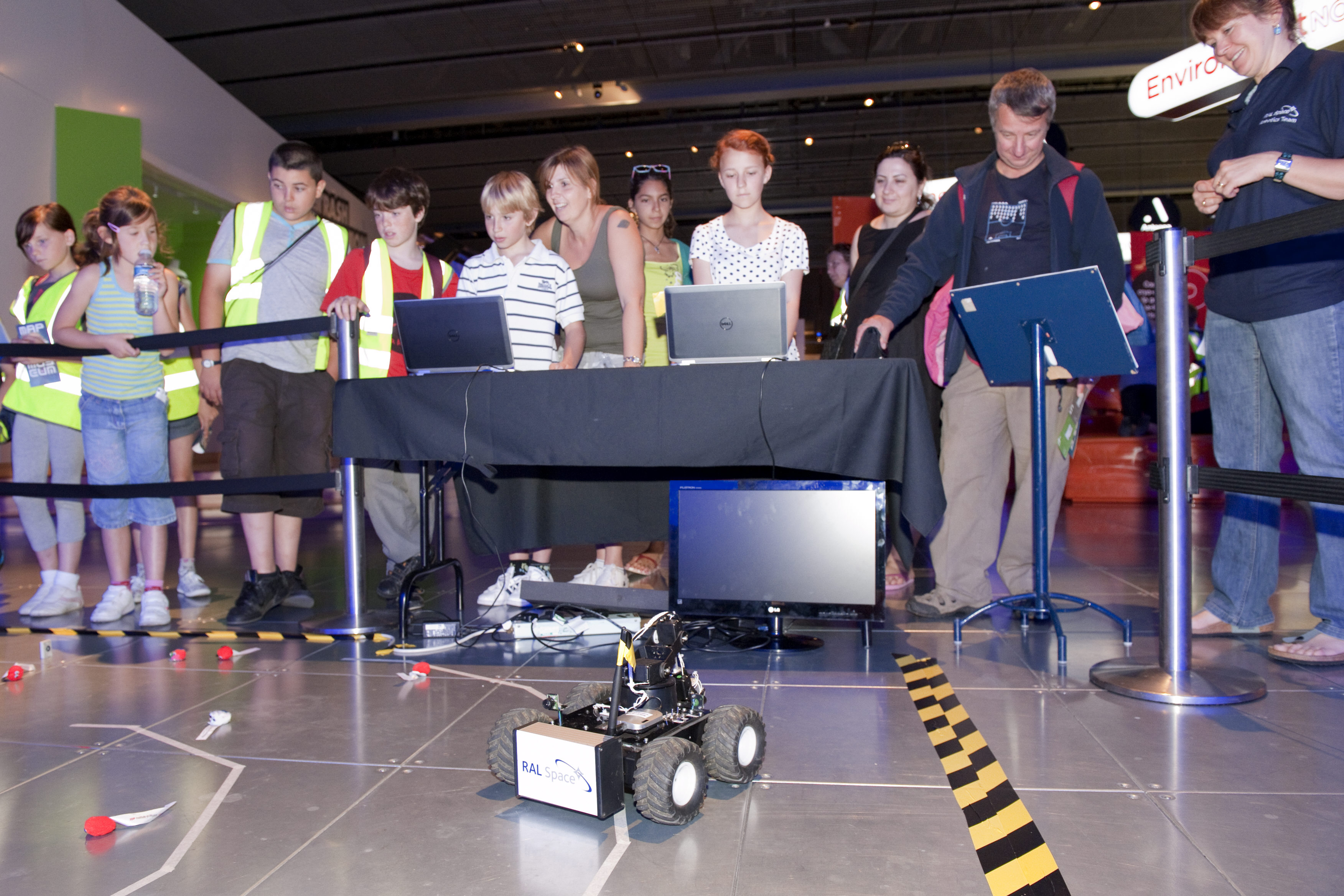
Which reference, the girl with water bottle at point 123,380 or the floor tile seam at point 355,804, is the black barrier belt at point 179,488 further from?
the floor tile seam at point 355,804

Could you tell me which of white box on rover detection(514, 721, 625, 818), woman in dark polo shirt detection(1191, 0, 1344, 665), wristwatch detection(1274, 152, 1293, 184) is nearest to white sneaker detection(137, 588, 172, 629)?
white box on rover detection(514, 721, 625, 818)

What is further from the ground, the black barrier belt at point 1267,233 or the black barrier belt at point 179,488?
the black barrier belt at point 1267,233

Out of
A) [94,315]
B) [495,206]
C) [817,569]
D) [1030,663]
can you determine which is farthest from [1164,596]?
[94,315]

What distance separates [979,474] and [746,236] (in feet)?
3.64

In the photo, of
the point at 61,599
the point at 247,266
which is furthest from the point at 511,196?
the point at 61,599

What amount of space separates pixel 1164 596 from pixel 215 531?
564 cm

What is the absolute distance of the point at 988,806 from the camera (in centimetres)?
151

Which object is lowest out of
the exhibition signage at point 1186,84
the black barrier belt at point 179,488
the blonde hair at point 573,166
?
the black barrier belt at point 179,488

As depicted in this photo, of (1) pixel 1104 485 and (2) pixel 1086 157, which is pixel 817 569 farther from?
(2) pixel 1086 157

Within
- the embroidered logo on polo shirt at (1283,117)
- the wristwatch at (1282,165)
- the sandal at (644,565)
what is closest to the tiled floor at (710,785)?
the sandal at (644,565)

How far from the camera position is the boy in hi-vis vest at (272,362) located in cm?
312

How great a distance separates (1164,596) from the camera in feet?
7.00

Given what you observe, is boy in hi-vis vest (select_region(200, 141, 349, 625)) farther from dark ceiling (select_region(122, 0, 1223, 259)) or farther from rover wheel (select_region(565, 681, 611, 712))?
dark ceiling (select_region(122, 0, 1223, 259))

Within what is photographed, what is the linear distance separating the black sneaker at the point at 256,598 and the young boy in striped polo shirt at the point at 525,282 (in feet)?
3.09
